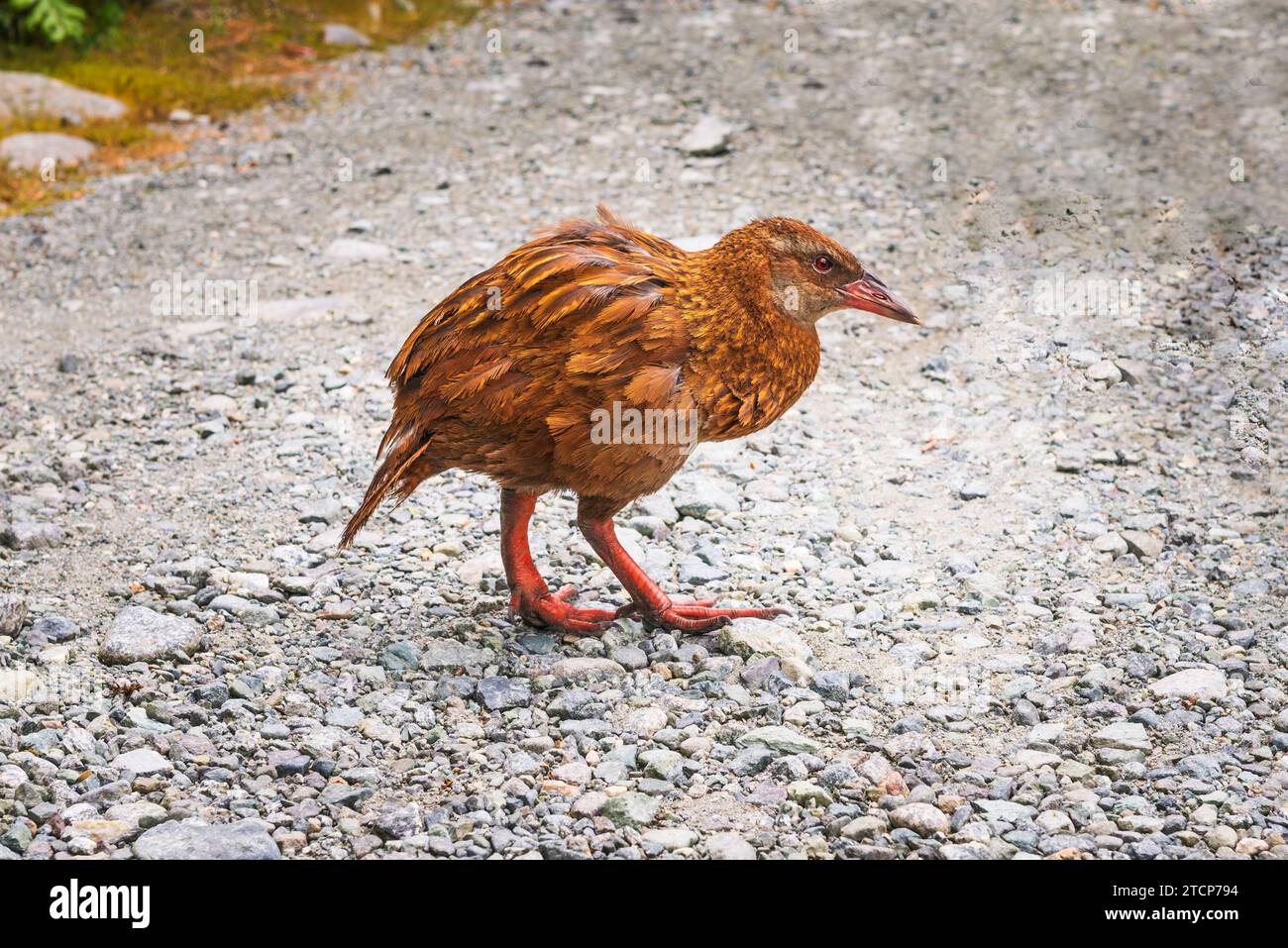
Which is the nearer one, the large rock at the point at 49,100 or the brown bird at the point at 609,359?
the brown bird at the point at 609,359

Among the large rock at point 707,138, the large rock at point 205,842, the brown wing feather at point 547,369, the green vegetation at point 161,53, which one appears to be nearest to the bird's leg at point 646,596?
the brown wing feather at point 547,369

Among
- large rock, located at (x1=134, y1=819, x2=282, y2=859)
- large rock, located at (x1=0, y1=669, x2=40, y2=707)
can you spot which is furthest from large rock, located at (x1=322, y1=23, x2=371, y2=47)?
large rock, located at (x1=134, y1=819, x2=282, y2=859)

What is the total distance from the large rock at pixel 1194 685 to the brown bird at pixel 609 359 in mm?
1762

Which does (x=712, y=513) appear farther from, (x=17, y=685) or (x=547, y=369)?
(x=17, y=685)

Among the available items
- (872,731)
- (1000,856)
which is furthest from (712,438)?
(1000,856)

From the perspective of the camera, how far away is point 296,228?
1005cm

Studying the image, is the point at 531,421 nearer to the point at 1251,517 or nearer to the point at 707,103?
the point at 1251,517

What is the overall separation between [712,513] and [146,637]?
2.67 m

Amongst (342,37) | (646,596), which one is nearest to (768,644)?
(646,596)

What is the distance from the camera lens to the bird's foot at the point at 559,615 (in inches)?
227

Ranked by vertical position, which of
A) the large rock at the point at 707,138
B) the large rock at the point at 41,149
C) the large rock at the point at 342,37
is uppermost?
the large rock at the point at 342,37

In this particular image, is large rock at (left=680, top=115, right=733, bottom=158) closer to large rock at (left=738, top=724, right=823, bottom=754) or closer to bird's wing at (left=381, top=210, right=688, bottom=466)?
bird's wing at (left=381, top=210, right=688, bottom=466)

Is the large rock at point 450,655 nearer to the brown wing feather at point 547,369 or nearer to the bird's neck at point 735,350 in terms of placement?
the brown wing feather at point 547,369

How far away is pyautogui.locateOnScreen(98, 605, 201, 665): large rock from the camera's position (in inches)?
215
